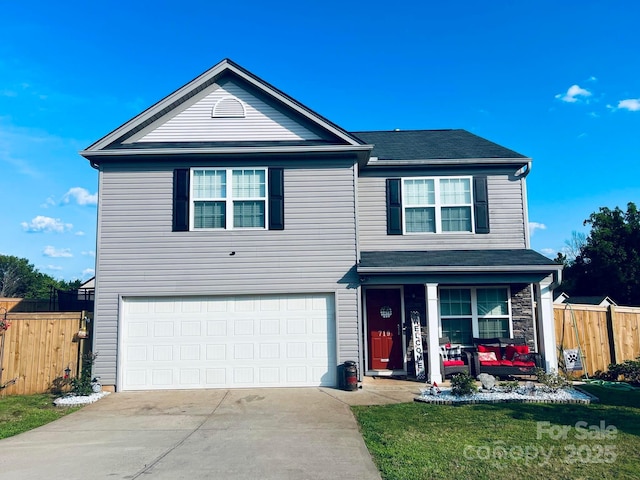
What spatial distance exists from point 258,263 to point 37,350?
5.13 m

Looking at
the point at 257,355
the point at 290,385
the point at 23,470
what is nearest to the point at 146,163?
the point at 257,355

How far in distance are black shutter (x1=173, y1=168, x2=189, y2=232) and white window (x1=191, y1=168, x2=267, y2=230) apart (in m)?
0.14

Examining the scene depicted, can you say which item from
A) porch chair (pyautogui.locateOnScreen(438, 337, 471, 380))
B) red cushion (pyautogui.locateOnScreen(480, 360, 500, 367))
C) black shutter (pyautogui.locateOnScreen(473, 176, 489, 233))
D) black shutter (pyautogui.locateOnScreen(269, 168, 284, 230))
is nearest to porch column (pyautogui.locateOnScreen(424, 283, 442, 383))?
porch chair (pyautogui.locateOnScreen(438, 337, 471, 380))

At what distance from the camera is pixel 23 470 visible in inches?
200

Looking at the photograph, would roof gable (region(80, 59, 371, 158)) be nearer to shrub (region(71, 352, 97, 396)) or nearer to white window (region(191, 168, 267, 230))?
white window (region(191, 168, 267, 230))

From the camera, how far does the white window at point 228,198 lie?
10.2 m

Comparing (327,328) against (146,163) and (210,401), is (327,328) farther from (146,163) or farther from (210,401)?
(146,163)

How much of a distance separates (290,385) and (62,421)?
173 inches

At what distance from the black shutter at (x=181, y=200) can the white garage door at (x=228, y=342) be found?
170 centimetres

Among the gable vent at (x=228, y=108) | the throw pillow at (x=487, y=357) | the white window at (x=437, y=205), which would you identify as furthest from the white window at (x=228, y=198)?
the throw pillow at (x=487, y=357)

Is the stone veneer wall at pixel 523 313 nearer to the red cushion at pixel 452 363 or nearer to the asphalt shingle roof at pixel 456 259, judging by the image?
the asphalt shingle roof at pixel 456 259

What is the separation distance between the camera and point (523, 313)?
36.2ft

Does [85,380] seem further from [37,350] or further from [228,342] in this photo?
[228,342]

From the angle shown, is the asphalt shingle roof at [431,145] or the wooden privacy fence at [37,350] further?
the asphalt shingle roof at [431,145]
